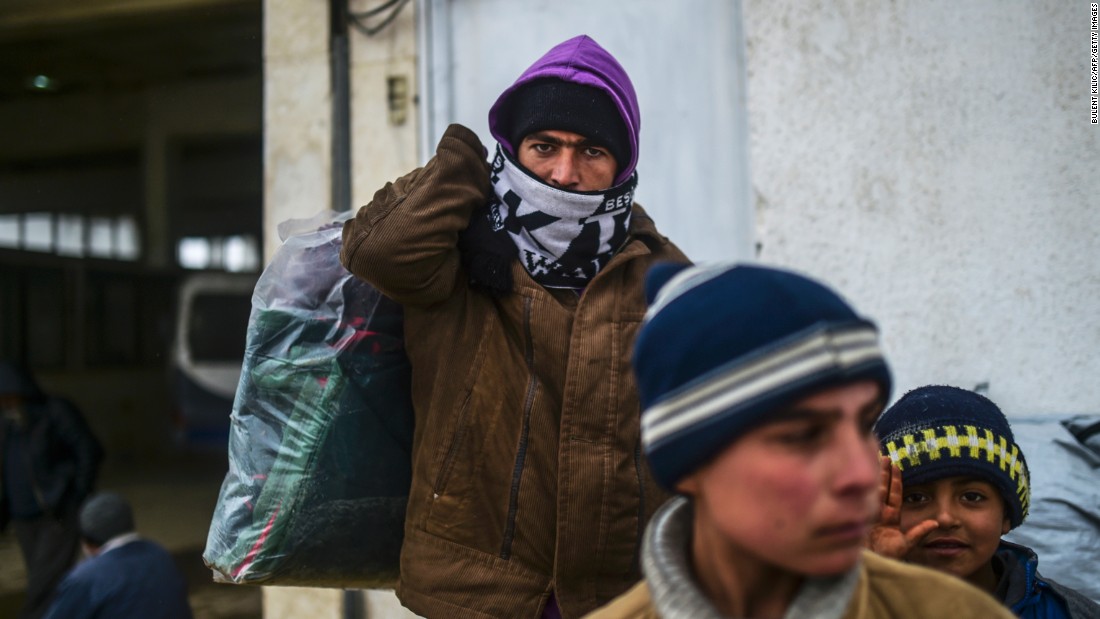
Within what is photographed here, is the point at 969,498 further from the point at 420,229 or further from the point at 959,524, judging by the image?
the point at 420,229

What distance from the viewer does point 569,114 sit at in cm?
221

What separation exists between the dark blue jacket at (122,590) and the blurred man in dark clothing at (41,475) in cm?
235

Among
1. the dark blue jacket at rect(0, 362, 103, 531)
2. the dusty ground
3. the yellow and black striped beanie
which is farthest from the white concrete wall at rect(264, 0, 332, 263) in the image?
the dusty ground

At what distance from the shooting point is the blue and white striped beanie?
1075mm

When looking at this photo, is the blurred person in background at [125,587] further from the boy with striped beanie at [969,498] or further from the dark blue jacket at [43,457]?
the boy with striped beanie at [969,498]

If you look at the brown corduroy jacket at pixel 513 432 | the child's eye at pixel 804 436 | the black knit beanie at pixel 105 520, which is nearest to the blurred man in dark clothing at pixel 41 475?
the black knit beanie at pixel 105 520

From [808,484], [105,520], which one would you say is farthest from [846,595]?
[105,520]

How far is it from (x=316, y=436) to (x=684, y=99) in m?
2.36

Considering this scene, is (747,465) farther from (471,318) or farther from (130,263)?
(130,263)

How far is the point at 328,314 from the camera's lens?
2.30 metres

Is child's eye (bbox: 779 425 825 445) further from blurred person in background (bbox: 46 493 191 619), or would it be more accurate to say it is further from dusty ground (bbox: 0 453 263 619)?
dusty ground (bbox: 0 453 263 619)

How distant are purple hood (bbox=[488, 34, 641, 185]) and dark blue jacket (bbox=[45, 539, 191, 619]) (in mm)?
3025

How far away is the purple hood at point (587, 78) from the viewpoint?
225 cm

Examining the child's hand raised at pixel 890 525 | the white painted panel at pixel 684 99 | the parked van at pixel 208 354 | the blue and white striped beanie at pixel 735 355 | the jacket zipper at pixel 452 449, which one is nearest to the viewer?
the blue and white striped beanie at pixel 735 355
